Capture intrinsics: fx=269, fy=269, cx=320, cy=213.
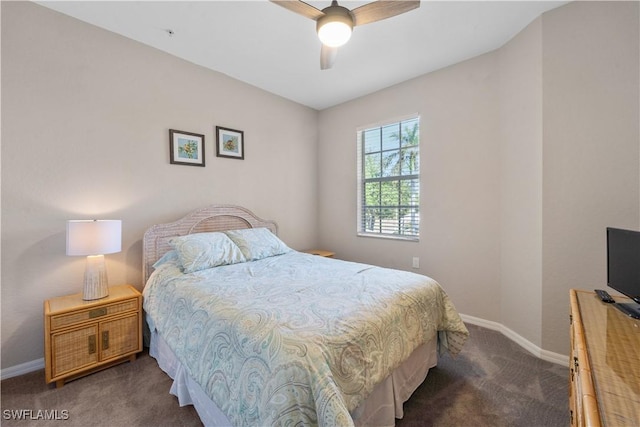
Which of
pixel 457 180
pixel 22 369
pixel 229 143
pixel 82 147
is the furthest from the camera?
pixel 229 143

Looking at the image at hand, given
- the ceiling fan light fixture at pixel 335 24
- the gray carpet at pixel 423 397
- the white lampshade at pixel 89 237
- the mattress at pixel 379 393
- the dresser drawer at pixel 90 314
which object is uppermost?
the ceiling fan light fixture at pixel 335 24

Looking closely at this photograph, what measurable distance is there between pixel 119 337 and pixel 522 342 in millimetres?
3359

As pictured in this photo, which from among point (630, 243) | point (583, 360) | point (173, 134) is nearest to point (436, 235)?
point (630, 243)

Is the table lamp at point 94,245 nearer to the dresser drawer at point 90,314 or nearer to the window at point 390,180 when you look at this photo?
the dresser drawer at point 90,314

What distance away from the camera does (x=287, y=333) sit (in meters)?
1.21

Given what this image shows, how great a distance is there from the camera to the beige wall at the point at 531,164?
1.91 meters

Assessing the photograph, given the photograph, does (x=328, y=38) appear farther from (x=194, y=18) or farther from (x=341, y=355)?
(x=341, y=355)

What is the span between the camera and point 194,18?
219 cm

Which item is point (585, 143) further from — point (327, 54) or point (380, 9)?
point (327, 54)

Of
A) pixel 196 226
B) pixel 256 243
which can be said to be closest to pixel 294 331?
pixel 256 243

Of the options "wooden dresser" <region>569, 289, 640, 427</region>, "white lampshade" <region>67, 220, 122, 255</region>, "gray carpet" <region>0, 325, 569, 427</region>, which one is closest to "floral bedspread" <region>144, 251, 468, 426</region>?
"gray carpet" <region>0, 325, 569, 427</region>

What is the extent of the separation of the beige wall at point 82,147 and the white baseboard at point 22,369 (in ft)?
0.12

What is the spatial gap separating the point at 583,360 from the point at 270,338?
3.84 feet

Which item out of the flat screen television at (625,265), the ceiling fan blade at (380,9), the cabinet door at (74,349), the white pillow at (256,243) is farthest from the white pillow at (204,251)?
the flat screen television at (625,265)
